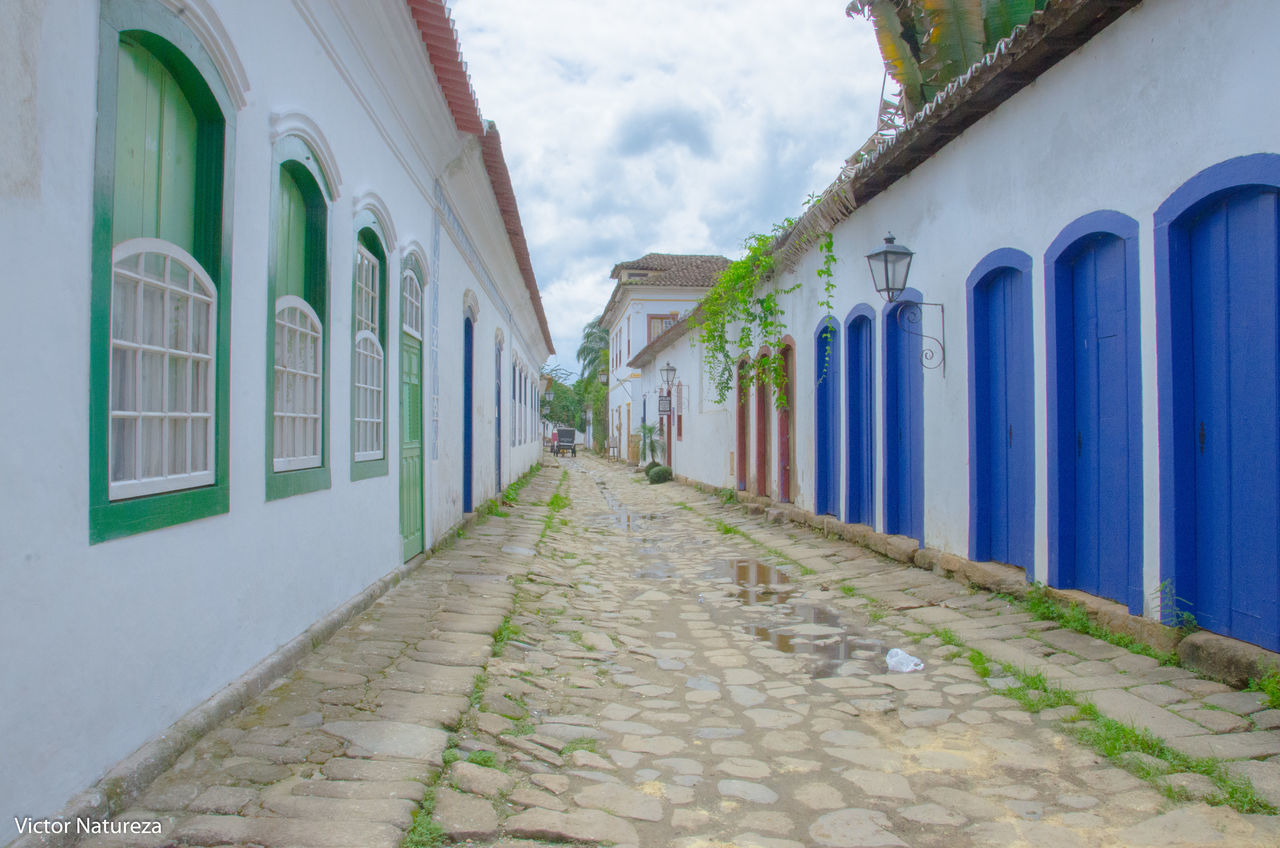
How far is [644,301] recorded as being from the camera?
32.8 metres

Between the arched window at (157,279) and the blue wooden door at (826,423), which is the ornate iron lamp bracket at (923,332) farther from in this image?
the arched window at (157,279)

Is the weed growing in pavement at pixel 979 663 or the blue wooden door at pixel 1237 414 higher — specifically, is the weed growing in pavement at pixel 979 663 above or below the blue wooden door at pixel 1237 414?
below

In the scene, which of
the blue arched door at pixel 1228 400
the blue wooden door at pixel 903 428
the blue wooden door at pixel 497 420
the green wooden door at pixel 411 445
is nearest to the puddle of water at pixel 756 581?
the blue wooden door at pixel 903 428

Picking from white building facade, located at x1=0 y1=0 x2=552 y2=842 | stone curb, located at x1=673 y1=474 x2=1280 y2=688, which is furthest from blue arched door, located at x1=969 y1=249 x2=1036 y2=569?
white building facade, located at x1=0 y1=0 x2=552 y2=842

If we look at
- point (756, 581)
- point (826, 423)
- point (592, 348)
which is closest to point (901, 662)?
point (756, 581)

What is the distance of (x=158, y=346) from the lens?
3.06 meters

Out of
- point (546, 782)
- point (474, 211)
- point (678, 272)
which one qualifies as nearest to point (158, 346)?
point (546, 782)

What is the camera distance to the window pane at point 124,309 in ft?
9.22

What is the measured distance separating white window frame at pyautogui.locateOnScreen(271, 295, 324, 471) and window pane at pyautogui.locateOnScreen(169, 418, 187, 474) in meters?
0.83

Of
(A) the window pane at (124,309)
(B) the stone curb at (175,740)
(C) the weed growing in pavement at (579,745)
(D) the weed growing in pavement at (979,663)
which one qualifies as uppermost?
(A) the window pane at (124,309)

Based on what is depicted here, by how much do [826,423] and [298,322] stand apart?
719cm

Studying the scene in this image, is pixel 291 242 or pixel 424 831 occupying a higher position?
pixel 291 242

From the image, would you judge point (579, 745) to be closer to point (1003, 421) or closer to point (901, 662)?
point (901, 662)

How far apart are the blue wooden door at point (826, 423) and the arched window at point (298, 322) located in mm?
6469
